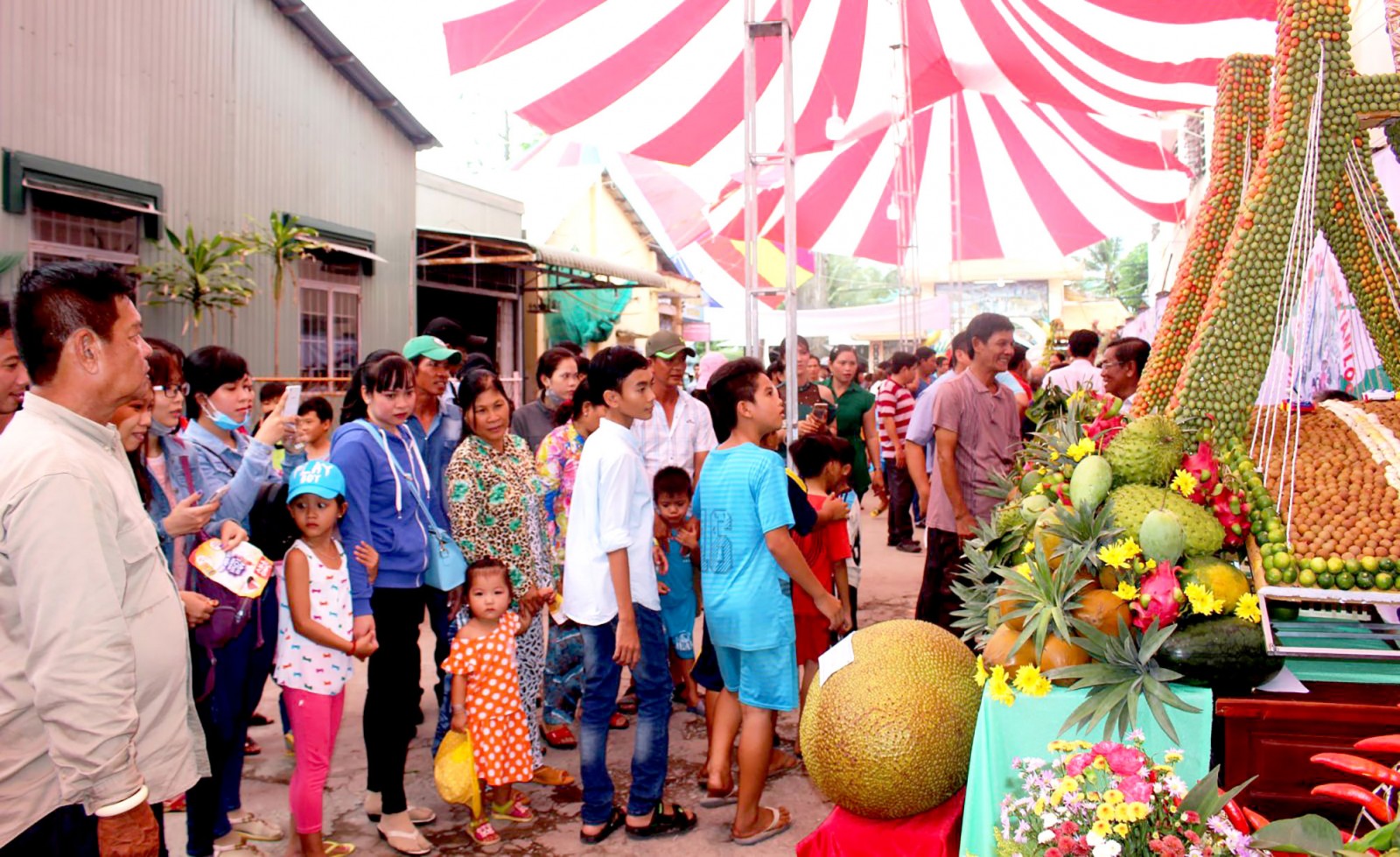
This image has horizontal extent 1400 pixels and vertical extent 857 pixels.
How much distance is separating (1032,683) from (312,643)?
2460mm

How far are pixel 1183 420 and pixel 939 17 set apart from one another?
24.2 ft

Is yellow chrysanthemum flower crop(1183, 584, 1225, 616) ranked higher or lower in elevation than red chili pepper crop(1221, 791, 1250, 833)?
higher

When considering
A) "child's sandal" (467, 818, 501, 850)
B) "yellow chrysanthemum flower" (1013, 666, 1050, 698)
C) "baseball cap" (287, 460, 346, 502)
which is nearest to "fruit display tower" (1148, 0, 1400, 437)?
"yellow chrysanthemum flower" (1013, 666, 1050, 698)

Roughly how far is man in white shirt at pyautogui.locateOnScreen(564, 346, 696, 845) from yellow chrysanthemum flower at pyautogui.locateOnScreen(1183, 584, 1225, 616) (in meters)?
1.97

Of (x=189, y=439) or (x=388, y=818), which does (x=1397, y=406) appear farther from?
(x=189, y=439)

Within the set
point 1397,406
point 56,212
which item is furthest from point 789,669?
point 56,212

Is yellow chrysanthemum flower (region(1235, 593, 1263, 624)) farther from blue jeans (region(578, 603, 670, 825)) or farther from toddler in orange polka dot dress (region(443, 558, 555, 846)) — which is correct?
toddler in orange polka dot dress (region(443, 558, 555, 846))

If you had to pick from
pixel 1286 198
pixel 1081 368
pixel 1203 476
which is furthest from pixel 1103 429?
pixel 1081 368

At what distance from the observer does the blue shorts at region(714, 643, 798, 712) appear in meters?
3.67

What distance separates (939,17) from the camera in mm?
9016

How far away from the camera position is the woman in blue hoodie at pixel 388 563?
3.63 m

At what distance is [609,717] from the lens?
3.78 m

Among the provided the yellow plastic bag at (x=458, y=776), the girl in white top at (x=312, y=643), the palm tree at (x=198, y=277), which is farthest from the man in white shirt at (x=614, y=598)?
the palm tree at (x=198, y=277)

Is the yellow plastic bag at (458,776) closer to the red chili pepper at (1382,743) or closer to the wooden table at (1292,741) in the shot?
the wooden table at (1292,741)
